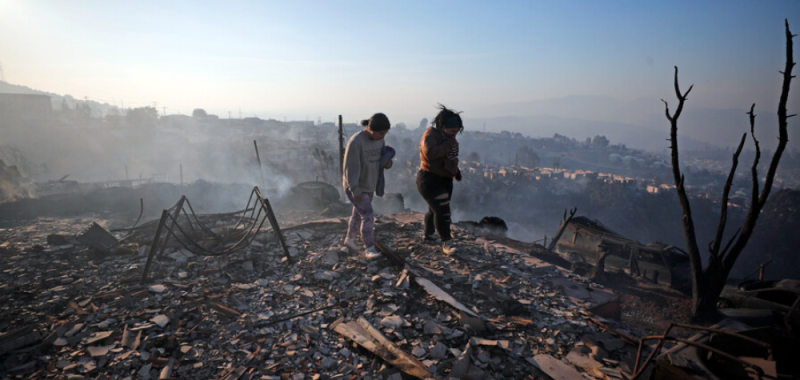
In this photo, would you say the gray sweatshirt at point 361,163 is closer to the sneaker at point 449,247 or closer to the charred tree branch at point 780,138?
the sneaker at point 449,247

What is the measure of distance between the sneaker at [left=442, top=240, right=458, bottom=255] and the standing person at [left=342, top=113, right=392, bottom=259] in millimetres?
1063

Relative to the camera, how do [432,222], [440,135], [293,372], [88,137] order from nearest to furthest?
[293,372], [440,135], [432,222], [88,137]

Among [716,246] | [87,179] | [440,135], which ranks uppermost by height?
[440,135]

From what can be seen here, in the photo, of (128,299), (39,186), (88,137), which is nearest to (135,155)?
(88,137)

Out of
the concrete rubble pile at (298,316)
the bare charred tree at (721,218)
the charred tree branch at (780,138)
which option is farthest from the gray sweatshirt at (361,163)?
the charred tree branch at (780,138)

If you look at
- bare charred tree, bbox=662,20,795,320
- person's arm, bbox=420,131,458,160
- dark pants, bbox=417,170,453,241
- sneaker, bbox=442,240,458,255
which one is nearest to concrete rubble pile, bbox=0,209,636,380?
sneaker, bbox=442,240,458,255

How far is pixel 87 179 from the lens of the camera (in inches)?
1296

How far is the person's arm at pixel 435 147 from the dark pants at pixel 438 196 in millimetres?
321

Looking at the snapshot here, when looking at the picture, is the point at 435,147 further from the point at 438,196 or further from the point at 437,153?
the point at 438,196

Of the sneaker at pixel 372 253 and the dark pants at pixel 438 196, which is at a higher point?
the dark pants at pixel 438 196

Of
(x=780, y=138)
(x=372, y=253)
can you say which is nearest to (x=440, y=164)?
(x=372, y=253)

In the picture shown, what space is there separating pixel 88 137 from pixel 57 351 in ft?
157

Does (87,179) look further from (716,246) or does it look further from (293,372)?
(716,246)

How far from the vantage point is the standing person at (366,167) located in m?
4.34
